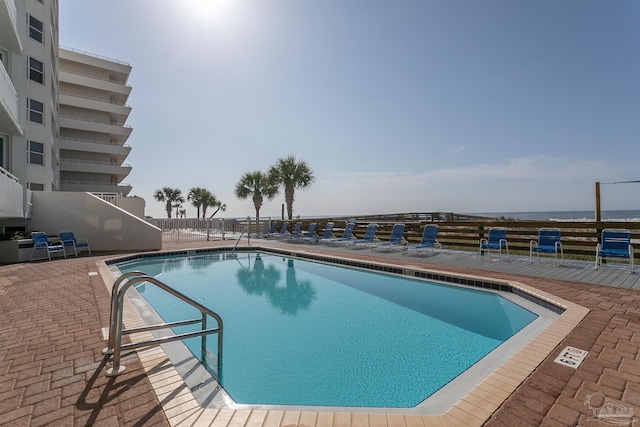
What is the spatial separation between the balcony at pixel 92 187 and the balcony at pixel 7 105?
2107cm

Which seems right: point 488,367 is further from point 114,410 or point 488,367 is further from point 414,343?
point 114,410

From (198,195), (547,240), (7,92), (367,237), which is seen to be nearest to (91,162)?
(198,195)

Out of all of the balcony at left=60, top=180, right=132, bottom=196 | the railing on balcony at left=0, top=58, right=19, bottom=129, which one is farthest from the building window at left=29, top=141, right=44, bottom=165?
the balcony at left=60, top=180, right=132, bottom=196

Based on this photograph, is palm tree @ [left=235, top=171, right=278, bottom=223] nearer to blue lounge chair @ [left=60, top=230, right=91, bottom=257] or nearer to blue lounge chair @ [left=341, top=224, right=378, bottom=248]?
blue lounge chair @ [left=341, top=224, right=378, bottom=248]

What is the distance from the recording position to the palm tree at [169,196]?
4134 cm

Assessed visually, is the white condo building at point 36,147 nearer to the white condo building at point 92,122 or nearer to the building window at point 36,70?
the building window at point 36,70

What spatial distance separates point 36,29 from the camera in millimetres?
15133

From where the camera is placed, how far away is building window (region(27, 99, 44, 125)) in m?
14.5

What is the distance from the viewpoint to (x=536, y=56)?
10.8m

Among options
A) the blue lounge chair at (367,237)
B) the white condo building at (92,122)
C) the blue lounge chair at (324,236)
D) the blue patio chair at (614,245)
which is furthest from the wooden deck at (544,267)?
the white condo building at (92,122)

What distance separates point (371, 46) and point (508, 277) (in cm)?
932

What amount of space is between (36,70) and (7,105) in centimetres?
920

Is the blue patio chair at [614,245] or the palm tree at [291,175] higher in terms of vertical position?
the palm tree at [291,175]

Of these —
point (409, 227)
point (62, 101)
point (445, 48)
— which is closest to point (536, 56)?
point (445, 48)
